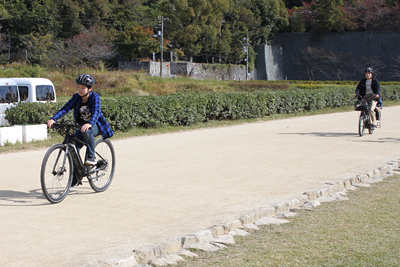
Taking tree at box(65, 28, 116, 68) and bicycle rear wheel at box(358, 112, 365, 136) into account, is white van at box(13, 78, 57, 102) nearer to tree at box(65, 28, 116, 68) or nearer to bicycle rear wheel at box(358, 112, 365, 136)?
bicycle rear wheel at box(358, 112, 365, 136)

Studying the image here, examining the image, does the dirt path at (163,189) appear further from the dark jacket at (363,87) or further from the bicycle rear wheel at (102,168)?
the dark jacket at (363,87)

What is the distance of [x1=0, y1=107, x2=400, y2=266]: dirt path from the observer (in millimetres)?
3701

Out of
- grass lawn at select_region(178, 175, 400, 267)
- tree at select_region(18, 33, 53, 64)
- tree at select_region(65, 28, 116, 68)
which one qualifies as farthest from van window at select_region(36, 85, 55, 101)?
tree at select_region(18, 33, 53, 64)

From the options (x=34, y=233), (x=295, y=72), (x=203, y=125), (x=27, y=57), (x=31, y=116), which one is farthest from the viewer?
(x=295, y=72)

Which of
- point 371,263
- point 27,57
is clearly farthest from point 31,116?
point 27,57

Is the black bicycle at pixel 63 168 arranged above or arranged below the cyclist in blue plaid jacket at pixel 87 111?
below

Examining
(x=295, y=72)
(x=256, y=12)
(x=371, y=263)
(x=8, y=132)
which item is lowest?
(x=371, y=263)

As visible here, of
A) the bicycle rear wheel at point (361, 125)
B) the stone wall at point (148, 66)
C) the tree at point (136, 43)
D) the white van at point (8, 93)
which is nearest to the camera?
the bicycle rear wheel at point (361, 125)

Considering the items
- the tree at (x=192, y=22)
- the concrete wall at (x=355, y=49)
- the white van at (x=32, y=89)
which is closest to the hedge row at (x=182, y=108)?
the white van at (x=32, y=89)

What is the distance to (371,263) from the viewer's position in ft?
10.9

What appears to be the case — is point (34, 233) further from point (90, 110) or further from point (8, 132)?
point (8, 132)

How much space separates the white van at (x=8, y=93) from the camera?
53.2 feet

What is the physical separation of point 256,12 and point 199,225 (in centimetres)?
6428

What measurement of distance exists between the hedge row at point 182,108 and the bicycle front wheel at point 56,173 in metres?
6.13
